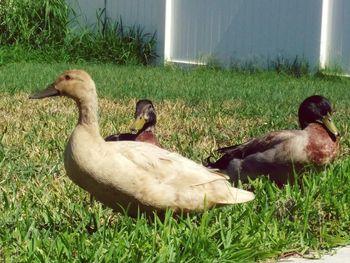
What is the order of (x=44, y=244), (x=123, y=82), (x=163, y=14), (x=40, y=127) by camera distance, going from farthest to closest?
(x=163, y=14) < (x=123, y=82) < (x=40, y=127) < (x=44, y=244)

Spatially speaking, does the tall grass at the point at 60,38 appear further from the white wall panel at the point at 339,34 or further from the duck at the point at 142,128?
the duck at the point at 142,128

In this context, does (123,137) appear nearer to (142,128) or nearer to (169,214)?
(142,128)

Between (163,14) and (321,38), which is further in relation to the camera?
(163,14)

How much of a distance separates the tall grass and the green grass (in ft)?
21.6

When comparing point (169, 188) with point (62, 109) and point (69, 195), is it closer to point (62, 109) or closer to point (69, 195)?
point (69, 195)

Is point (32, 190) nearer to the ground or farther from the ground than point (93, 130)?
nearer to the ground

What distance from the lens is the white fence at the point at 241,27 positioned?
45.2ft

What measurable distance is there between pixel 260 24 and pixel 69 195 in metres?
10.1

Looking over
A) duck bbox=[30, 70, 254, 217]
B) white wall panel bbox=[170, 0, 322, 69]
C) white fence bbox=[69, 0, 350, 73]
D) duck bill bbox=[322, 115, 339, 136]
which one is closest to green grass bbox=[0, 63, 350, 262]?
duck bbox=[30, 70, 254, 217]

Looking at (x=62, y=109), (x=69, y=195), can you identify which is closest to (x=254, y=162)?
(x=69, y=195)

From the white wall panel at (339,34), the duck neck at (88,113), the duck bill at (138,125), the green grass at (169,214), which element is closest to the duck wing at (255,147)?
the green grass at (169,214)

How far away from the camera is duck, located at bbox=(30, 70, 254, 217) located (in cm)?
446

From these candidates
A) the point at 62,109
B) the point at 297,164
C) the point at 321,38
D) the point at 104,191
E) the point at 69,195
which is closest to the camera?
the point at 104,191

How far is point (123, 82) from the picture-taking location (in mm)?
12320
